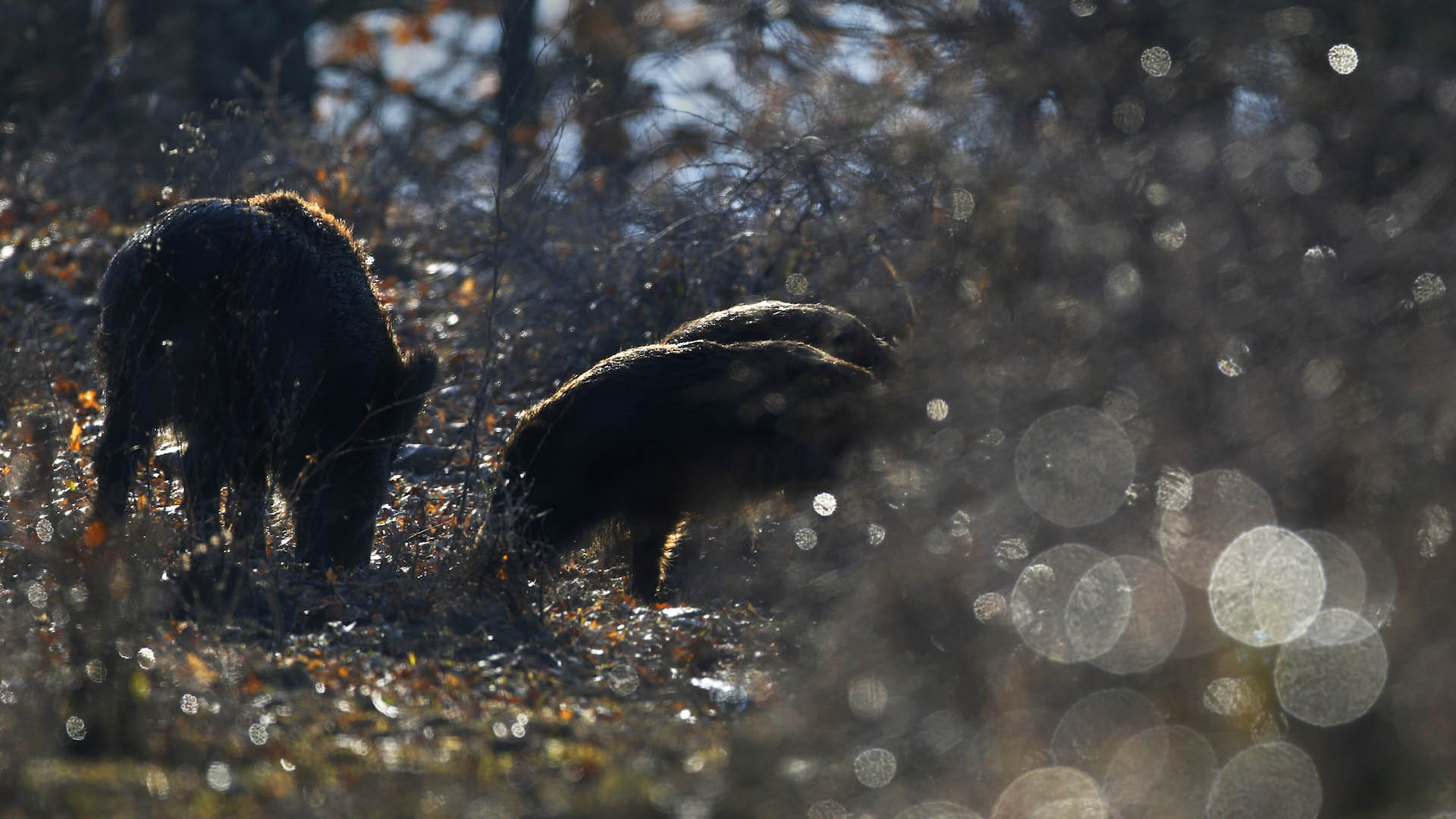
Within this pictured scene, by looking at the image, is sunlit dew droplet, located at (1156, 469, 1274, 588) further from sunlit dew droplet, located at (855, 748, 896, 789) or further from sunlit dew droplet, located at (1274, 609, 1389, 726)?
sunlit dew droplet, located at (855, 748, 896, 789)

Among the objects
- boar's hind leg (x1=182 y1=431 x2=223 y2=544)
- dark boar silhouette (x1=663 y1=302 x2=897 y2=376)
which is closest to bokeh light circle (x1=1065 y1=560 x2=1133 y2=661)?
dark boar silhouette (x1=663 y1=302 x2=897 y2=376)

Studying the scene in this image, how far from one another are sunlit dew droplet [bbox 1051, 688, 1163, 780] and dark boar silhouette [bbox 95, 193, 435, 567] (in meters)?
3.68

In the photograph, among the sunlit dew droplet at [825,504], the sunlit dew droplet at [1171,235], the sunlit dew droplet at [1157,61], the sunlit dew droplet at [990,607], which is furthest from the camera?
A: the sunlit dew droplet at [825,504]

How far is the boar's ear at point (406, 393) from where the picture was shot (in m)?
7.02

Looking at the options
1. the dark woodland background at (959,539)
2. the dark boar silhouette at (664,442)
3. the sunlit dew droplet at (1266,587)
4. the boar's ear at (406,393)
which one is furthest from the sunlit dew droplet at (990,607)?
the boar's ear at (406,393)

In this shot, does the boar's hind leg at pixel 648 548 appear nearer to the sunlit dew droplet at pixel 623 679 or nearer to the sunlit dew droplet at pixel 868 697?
the sunlit dew droplet at pixel 623 679

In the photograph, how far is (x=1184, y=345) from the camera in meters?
4.38

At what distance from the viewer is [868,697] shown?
4.25 m

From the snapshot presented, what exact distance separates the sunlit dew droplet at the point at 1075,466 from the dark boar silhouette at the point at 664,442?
2281mm

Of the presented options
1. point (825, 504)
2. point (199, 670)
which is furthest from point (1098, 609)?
point (199, 670)

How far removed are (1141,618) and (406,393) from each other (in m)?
4.05

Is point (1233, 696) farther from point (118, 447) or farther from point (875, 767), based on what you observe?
point (118, 447)

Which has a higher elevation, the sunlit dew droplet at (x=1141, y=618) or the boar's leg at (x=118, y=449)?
the boar's leg at (x=118, y=449)

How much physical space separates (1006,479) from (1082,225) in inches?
38.1
